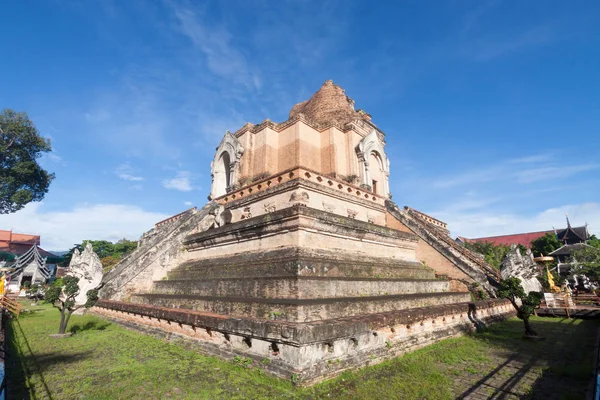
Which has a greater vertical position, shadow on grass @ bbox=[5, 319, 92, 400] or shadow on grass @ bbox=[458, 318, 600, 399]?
shadow on grass @ bbox=[5, 319, 92, 400]

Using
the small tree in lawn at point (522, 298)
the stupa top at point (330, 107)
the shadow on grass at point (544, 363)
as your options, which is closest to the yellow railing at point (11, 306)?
the stupa top at point (330, 107)

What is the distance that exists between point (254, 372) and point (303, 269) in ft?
7.08

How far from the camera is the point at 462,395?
418 centimetres

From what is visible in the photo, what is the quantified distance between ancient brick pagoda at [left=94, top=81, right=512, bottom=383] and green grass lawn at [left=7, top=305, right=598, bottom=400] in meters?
0.31

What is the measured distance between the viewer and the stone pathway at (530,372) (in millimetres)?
4309

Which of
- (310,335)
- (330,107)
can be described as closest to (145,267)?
(310,335)

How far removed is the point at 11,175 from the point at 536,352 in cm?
4298

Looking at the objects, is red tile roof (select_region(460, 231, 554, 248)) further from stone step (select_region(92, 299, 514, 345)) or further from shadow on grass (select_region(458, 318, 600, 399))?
stone step (select_region(92, 299, 514, 345))

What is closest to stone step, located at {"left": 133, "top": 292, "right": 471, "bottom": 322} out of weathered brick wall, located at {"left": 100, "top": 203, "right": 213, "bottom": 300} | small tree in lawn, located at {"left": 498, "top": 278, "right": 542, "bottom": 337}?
small tree in lawn, located at {"left": 498, "top": 278, "right": 542, "bottom": 337}

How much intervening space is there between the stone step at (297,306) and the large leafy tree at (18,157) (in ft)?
114

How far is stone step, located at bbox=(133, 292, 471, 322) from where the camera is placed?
5297mm

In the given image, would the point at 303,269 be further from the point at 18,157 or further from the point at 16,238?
the point at 16,238

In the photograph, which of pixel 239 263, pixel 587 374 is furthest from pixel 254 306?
pixel 587 374

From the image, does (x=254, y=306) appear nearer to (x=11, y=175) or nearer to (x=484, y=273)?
(x=484, y=273)
